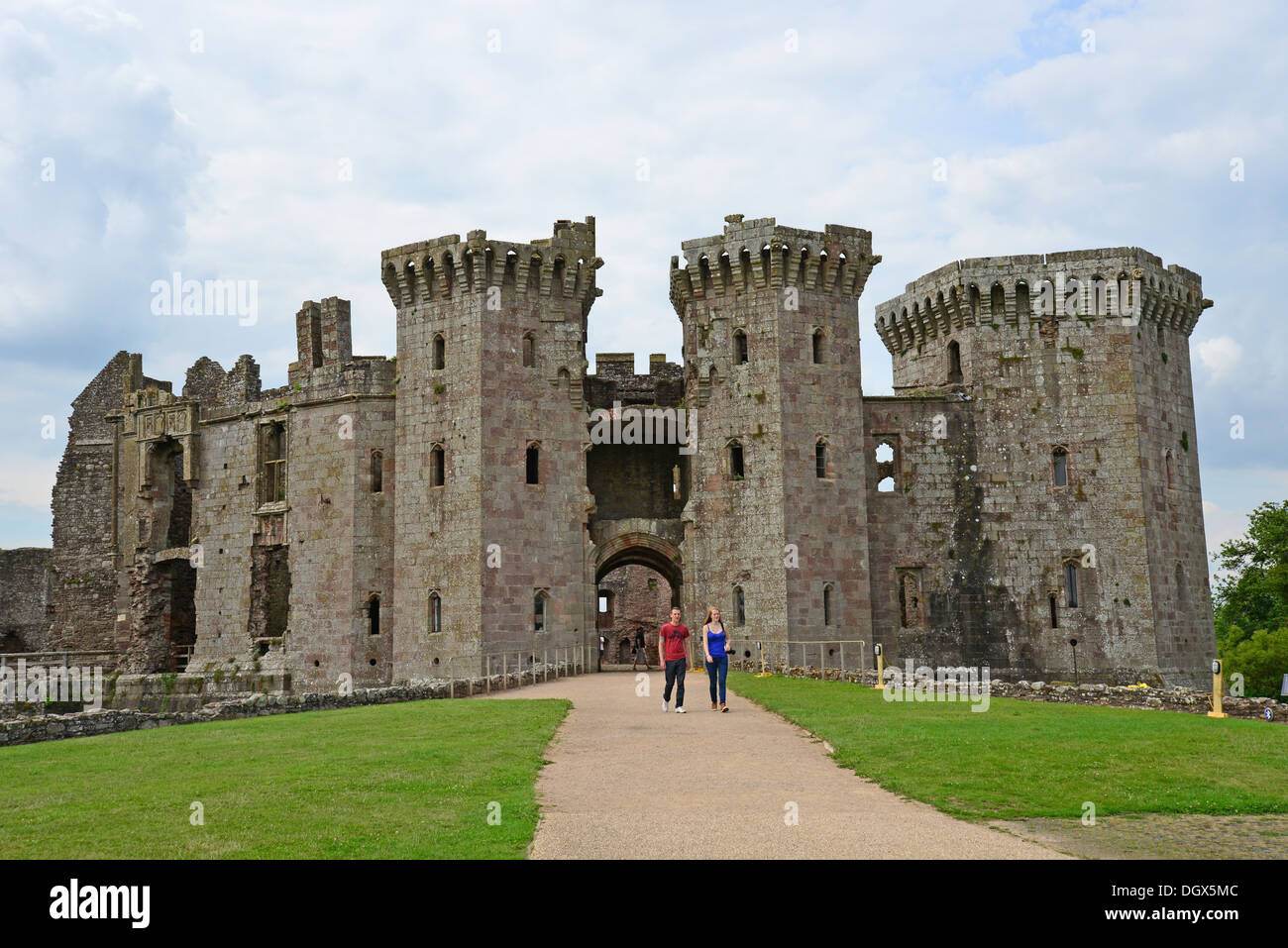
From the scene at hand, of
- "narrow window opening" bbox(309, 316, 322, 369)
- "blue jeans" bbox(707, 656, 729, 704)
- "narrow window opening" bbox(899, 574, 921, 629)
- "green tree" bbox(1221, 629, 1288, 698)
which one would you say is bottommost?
"green tree" bbox(1221, 629, 1288, 698)

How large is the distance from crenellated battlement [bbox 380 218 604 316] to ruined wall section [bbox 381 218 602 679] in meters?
0.05

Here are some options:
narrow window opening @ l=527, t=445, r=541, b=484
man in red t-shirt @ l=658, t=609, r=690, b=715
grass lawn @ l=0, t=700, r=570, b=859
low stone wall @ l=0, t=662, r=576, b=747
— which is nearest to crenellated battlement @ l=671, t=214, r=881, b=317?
narrow window opening @ l=527, t=445, r=541, b=484

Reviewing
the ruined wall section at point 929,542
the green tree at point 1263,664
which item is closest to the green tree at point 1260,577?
the green tree at point 1263,664

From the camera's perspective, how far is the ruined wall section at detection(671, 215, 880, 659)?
3825cm

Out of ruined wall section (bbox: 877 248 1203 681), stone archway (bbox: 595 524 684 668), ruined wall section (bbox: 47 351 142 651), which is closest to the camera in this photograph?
ruined wall section (bbox: 877 248 1203 681)

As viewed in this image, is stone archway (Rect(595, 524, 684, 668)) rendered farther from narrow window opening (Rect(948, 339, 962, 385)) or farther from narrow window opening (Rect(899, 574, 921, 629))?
narrow window opening (Rect(948, 339, 962, 385))

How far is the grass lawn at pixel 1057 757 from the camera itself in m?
12.0

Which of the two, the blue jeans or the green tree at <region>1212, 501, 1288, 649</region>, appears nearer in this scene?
the blue jeans

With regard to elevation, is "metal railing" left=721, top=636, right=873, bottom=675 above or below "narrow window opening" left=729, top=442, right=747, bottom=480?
below

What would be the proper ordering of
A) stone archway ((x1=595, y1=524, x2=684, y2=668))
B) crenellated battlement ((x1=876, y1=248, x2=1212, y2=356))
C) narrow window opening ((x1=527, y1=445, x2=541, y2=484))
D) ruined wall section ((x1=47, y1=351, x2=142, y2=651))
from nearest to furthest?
1. narrow window opening ((x1=527, y1=445, x2=541, y2=484))
2. crenellated battlement ((x1=876, y1=248, x2=1212, y2=356))
3. ruined wall section ((x1=47, y1=351, x2=142, y2=651))
4. stone archway ((x1=595, y1=524, x2=684, y2=668))

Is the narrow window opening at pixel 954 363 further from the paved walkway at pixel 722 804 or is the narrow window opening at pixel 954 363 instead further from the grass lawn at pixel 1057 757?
the paved walkway at pixel 722 804

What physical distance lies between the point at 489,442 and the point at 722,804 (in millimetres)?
27800
